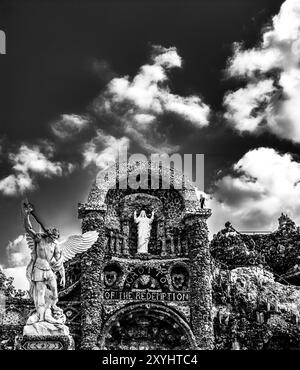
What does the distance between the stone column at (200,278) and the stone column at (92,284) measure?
3.68 m

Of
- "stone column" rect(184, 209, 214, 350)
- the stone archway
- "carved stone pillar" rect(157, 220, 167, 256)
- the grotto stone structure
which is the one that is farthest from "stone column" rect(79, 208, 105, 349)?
"stone column" rect(184, 209, 214, 350)

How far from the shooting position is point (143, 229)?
901 inches

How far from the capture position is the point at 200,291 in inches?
846

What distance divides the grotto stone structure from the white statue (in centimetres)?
37

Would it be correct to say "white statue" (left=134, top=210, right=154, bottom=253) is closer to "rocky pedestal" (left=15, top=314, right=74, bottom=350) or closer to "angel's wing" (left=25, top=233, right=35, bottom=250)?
"angel's wing" (left=25, top=233, right=35, bottom=250)

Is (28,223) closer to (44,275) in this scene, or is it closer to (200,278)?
(44,275)

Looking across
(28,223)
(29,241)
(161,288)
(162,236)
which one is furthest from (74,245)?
(162,236)

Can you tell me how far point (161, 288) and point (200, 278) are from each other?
164 cm

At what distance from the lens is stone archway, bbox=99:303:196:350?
2089 cm

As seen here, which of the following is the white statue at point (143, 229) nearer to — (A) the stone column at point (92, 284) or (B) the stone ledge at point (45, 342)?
(A) the stone column at point (92, 284)

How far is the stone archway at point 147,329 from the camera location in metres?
20.9
